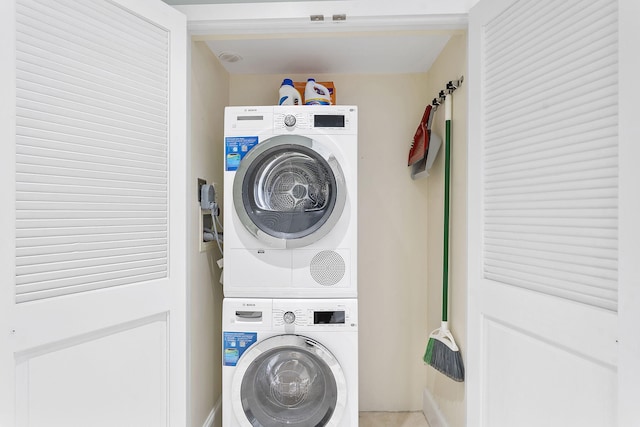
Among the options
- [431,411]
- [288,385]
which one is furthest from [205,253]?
[431,411]

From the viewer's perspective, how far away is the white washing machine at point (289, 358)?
176 centimetres

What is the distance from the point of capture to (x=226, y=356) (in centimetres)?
181

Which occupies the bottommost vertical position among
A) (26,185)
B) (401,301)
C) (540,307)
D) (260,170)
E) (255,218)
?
(401,301)

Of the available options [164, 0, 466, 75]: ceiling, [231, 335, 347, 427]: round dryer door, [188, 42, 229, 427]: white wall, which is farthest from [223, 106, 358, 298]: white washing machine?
[164, 0, 466, 75]: ceiling

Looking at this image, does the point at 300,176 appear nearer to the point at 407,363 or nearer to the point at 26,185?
the point at 26,185

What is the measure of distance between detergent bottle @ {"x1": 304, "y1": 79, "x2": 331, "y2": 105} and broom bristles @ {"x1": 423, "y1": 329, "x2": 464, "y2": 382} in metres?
1.49

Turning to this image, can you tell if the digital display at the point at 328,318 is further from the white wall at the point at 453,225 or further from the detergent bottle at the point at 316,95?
the detergent bottle at the point at 316,95

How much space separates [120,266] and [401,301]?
177 cm

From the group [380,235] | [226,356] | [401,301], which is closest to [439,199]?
[380,235]

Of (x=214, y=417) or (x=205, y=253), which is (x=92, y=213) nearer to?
(x=205, y=253)

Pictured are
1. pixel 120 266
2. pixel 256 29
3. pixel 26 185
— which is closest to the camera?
pixel 26 185

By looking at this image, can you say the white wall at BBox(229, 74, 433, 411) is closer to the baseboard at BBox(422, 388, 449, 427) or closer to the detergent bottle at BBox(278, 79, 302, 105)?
the baseboard at BBox(422, 388, 449, 427)

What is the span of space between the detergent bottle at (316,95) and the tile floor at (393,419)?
2064 millimetres

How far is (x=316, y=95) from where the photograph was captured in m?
2.14
